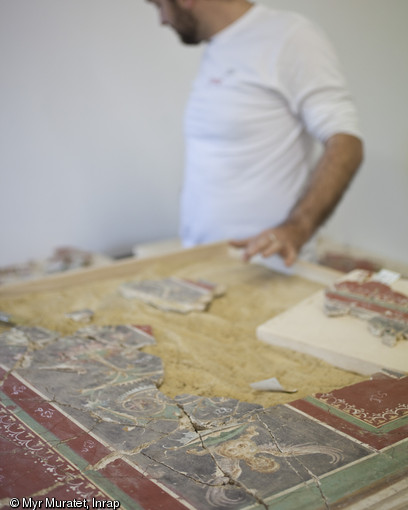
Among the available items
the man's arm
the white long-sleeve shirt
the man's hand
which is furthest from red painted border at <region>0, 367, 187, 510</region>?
the white long-sleeve shirt

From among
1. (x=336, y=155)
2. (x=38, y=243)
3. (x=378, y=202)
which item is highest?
(x=336, y=155)

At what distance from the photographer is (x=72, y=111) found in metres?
4.30

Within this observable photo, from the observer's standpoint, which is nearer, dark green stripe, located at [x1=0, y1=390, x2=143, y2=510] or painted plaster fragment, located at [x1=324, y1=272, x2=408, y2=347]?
dark green stripe, located at [x1=0, y1=390, x2=143, y2=510]

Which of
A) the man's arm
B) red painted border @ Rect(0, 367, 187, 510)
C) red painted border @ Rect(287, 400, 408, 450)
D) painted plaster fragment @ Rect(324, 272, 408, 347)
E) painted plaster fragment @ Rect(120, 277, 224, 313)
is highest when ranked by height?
the man's arm

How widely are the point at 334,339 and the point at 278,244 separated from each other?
0.63m

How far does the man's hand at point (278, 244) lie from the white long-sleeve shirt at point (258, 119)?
0.38 meters

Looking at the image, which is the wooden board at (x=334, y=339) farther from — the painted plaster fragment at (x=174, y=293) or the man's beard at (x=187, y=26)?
the man's beard at (x=187, y=26)

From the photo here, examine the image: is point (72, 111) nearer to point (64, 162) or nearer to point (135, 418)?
point (64, 162)

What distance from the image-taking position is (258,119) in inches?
97.5

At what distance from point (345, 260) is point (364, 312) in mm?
2508

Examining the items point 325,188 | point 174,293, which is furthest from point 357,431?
point 325,188

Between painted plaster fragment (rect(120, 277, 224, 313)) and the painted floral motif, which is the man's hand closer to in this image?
painted plaster fragment (rect(120, 277, 224, 313))

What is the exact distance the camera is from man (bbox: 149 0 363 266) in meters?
2.32

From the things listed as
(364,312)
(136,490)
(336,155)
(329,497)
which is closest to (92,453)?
(136,490)
